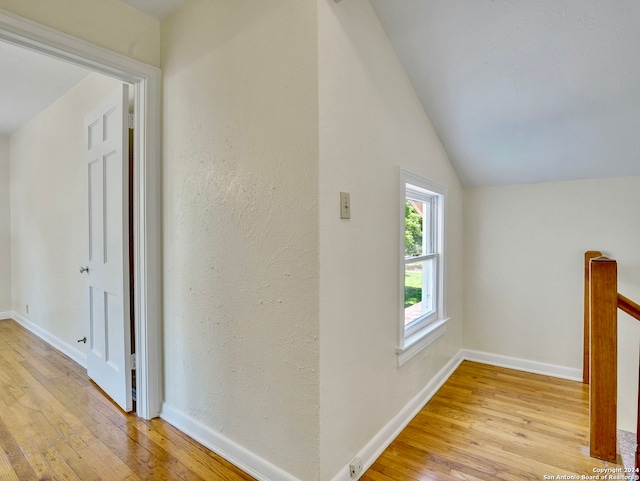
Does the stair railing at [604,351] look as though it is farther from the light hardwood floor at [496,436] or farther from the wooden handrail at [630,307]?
the light hardwood floor at [496,436]

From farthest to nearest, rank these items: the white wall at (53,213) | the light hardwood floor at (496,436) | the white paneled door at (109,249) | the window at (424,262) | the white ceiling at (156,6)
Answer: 1. the white wall at (53,213)
2. the window at (424,262)
3. the white paneled door at (109,249)
4. the white ceiling at (156,6)
5. the light hardwood floor at (496,436)

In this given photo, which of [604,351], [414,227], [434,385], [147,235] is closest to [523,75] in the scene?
[414,227]

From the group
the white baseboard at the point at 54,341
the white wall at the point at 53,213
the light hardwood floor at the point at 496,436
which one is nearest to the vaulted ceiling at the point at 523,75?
the white wall at the point at 53,213

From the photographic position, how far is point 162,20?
2.06m

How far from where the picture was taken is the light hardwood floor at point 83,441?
1638mm

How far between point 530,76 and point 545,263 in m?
1.64

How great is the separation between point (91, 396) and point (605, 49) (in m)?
3.85

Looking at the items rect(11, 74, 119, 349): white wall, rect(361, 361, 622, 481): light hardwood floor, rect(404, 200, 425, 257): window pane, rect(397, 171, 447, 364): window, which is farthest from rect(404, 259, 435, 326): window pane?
rect(11, 74, 119, 349): white wall

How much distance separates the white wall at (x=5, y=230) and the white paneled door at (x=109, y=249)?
2989 mm

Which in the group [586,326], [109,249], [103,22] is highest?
[103,22]

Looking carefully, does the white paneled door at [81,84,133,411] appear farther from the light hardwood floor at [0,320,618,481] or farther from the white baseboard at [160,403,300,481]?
the white baseboard at [160,403,300,481]

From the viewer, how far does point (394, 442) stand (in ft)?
6.21

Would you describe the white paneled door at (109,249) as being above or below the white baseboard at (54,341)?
above

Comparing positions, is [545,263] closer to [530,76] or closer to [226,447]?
[530,76]
